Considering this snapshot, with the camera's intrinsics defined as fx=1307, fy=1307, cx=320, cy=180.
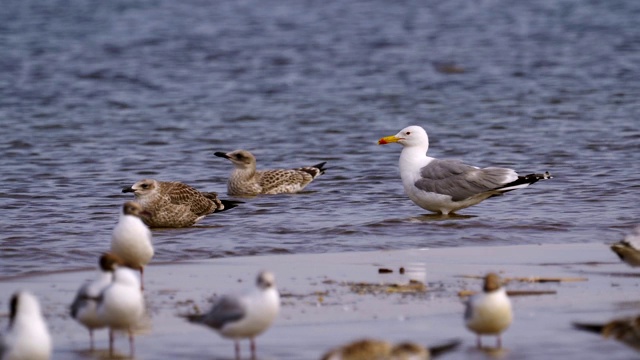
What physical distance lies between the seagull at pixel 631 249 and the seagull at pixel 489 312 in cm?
195

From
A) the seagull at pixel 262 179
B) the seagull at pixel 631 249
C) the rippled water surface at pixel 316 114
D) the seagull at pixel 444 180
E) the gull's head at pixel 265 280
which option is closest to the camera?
the gull's head at pixel 265 280

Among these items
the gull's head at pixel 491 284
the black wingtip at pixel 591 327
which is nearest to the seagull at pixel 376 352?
the gull's head at pixel 491 284

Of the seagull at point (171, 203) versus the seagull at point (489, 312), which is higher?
the seagull at point (171, 203)

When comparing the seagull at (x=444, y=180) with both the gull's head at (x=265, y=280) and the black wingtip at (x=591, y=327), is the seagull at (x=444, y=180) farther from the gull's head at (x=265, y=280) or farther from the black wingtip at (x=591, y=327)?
the gull's head at (x=265, y=280)

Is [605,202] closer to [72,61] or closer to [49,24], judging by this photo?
[72,61]

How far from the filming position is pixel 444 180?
1287 centimetres

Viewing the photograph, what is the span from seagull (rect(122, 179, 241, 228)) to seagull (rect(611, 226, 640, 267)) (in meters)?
4.95

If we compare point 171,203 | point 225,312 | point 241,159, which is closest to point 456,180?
point 171,203

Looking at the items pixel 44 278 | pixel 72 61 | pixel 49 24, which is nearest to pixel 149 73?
pixel 72 61

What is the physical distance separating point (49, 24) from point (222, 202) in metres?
23.7

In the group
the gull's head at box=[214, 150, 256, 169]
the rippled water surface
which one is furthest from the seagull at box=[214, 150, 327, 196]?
the rippled water surface

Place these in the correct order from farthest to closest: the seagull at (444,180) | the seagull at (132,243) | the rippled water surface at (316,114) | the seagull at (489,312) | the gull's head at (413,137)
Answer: the gull's head at (413,137), the seagull at (444,180), the rippled water surface at (316,114), the seagull at (132,243), the seagull at (489,312)

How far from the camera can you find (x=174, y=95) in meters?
23.9

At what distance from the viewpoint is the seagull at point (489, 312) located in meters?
7.19
